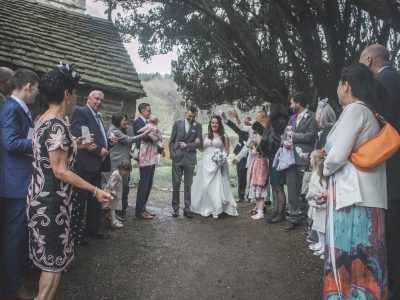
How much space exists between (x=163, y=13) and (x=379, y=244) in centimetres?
838

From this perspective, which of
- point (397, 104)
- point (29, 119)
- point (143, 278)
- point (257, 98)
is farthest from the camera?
point (257, 98)

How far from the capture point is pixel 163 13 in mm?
9180

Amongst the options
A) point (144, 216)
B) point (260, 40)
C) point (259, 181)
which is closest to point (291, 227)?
point (259, 181)

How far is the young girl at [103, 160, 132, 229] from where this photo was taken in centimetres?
593

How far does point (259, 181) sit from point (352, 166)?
14.1ft

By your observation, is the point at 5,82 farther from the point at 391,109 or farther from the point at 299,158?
the point at 299,158

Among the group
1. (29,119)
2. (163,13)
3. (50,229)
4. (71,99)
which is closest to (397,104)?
(71,99)

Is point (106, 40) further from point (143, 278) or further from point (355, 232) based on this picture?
point (355, 232)

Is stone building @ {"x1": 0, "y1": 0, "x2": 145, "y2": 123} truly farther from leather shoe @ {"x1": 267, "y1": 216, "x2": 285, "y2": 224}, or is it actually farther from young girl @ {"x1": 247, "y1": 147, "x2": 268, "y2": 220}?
leather shoe @ {"x1": 267, "y1": 216, "x2": 285, "y2": 224}

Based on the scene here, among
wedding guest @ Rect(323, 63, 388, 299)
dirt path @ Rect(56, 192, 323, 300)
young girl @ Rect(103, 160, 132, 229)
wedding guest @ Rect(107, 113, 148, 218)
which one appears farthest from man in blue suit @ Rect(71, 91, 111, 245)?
wedding guest @ Rect(323, 63, 388, 299)

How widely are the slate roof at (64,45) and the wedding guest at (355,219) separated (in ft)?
19.6

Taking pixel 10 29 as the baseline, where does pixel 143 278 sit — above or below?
below

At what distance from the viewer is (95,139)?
5.00 meters

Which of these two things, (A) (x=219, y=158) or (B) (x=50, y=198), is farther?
(A) (x=219, y=158)
